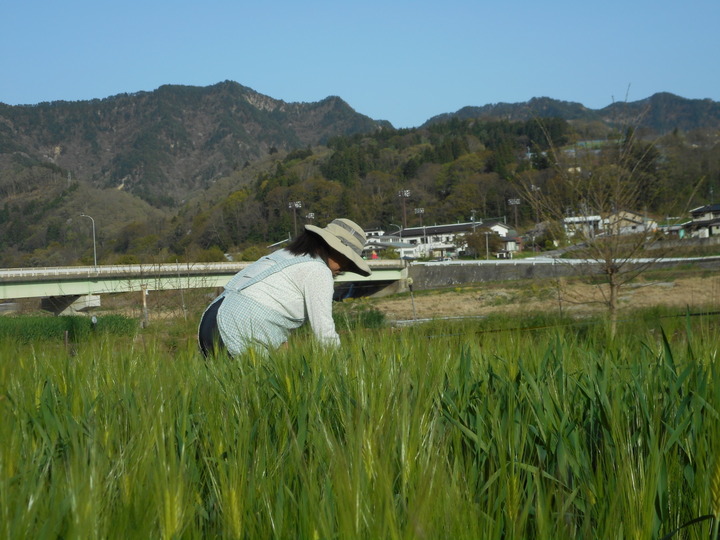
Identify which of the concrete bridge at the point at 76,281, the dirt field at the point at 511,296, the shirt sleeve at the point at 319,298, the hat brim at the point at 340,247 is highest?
the hat brim at the point at 340,247

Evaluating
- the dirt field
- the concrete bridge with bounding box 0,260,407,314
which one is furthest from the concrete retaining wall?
the concrete bridge with bounding box 0,260,407,314

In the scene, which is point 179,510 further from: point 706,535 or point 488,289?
point 488,289

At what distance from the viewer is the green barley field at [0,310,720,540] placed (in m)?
1.38

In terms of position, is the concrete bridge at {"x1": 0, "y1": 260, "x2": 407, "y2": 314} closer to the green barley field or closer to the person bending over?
the person bending over

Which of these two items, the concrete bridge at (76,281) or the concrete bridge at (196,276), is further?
the concrete bridge at (76,281)

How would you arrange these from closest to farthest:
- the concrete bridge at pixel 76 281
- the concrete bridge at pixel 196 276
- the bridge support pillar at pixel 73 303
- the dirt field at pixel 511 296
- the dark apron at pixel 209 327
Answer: the dark apron at pixel 209 327 → the dirt field at pixel 511 296 → the concrete bridge at pixel 196 276 → the concrete bridge at pixel 76 281 → the bridge support pillar at pixel 73 303

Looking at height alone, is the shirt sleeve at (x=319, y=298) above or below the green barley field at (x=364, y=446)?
above

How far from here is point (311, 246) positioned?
4371 mm

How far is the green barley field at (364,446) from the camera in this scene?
54.1 inches

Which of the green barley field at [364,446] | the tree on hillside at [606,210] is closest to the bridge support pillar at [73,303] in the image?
the tree on hillside at [606,210]

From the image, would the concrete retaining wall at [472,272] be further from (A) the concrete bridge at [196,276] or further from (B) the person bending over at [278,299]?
(B) the person bending over at [278,299]

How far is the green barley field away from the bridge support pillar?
44417 mm

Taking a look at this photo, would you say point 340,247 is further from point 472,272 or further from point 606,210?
point 472,272

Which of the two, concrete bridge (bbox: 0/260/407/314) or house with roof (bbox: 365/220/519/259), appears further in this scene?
house with roof (bbox: 365/220/519/259)
